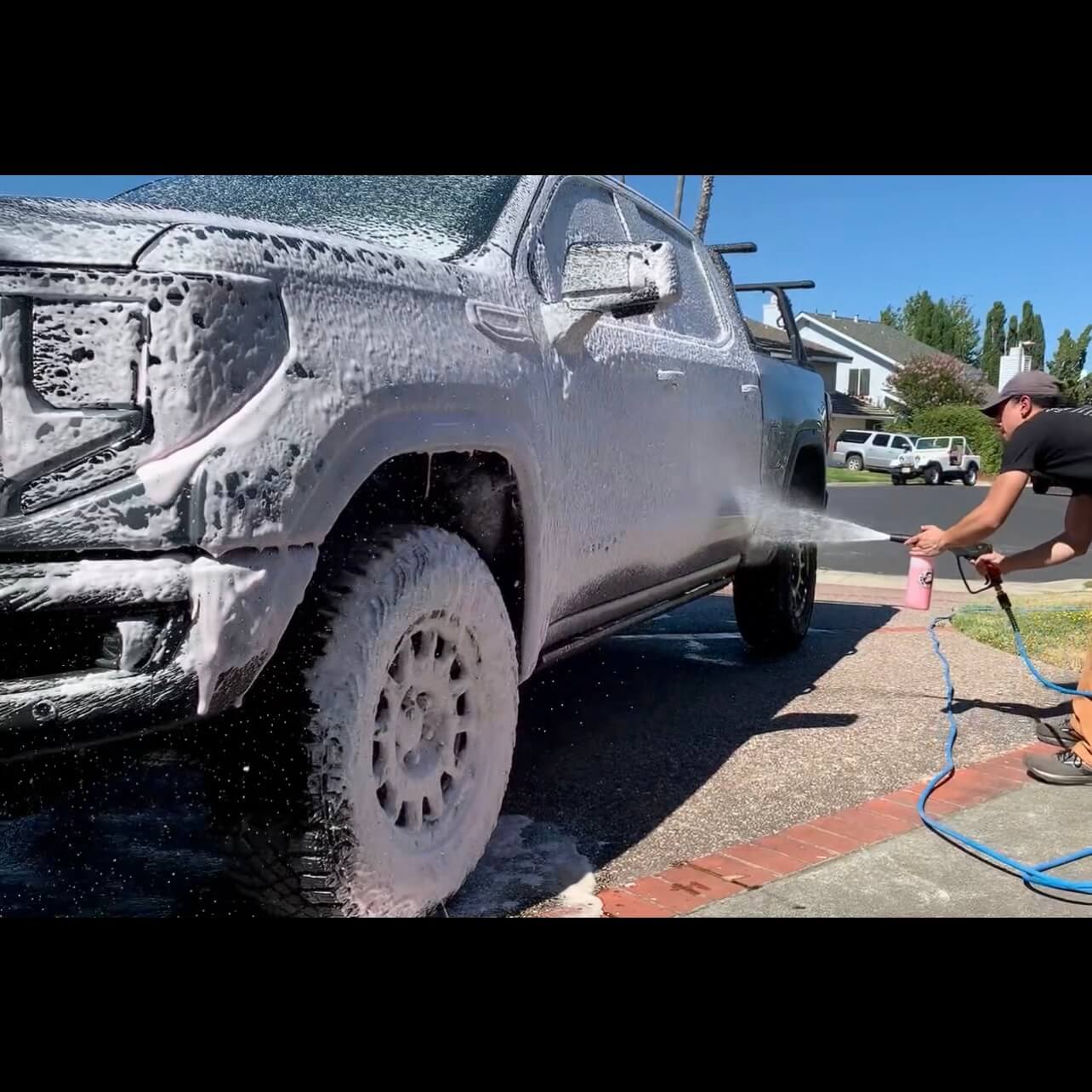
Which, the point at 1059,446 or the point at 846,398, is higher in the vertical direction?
the point at 846,398

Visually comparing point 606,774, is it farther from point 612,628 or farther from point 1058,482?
point 1058,482

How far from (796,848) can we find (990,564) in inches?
81.5

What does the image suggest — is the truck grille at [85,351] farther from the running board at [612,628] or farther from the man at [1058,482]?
the man at [1058,482]

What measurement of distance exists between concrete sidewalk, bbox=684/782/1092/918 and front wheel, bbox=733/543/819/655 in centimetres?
222

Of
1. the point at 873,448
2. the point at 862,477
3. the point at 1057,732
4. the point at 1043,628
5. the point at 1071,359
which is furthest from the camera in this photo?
the point at 873,448

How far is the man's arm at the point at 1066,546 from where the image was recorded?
14.2ft

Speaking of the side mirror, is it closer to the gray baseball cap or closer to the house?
the gray baseball cap

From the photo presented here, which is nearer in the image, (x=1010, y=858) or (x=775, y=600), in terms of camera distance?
(x=1010, y=858)

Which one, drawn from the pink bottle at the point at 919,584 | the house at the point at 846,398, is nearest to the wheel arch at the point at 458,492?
the pink bottle at the point at 919,584

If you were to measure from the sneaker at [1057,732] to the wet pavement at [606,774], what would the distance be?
0.44ft

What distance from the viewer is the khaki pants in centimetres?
389

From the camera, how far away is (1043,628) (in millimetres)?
6676

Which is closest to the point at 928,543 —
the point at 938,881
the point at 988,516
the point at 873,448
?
the point at 988,516
